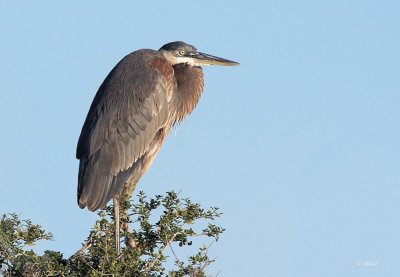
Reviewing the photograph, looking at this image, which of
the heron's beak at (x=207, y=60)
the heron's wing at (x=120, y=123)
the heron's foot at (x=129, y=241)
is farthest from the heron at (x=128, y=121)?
the heron's foot at (x=129, y=241)

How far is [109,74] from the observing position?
805 cm

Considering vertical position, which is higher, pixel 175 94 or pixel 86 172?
pixel 175 94

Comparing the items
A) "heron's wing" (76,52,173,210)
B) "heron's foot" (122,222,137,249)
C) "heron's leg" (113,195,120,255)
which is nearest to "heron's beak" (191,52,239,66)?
"heron's wing" (76,52,173,210)

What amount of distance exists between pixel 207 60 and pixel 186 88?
0.44 meters

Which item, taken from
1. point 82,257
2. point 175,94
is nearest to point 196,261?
point 82,257

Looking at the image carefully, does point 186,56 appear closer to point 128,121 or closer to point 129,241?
point 128,121

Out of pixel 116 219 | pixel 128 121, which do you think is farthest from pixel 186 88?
pixel 116 219

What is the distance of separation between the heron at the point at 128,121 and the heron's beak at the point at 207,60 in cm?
18

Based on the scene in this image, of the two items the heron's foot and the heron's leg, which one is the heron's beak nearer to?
the heron's leg

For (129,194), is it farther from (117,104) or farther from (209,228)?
(209,228)

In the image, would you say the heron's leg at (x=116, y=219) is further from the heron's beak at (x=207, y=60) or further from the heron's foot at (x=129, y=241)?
the heron's beak at (x=207, y=60)

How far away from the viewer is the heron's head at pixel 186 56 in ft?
27.6

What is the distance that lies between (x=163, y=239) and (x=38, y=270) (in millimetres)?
974

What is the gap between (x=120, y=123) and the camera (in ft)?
25.1
